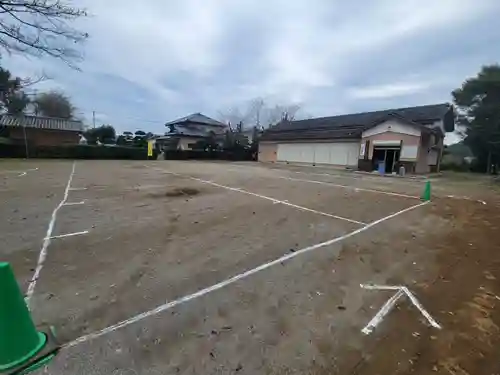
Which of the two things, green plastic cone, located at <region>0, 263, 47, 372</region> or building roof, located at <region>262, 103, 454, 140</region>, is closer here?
green plastic cone, located at <region>0, 263, 47, 372</region>

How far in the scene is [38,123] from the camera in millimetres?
28297

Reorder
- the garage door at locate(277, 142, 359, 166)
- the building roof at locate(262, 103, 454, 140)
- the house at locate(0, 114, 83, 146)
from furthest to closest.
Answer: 1. the house at locate(0, 114, 83, 146)
2. the garage door at locate(277, 142, 359, 166)
3. the building roof at locate(262, 103, 454, 140)

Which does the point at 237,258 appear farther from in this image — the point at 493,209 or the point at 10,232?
the point at 493,209

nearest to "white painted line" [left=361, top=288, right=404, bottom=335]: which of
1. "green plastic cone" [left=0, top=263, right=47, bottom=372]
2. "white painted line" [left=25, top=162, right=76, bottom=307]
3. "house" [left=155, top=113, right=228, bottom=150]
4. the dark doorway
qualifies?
"green plastic cone" [left=0, top=263, right=47, bottom=372]

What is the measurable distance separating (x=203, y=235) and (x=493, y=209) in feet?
27.5

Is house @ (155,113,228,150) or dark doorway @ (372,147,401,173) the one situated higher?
house @ (155,113,228,150)

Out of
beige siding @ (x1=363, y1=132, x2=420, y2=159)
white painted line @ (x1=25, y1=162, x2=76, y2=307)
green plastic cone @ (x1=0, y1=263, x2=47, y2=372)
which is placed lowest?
white painted line @ (x1=25, y1=162, x2=76, y2=307)

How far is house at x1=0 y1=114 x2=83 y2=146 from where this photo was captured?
2694cm

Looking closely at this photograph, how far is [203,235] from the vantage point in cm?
485

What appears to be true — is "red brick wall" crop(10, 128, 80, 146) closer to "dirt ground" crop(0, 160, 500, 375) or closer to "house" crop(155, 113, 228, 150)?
"house" crop(155, 113, 228, 150)

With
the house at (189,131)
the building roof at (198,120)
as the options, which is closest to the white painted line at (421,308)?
the house at (189,131)

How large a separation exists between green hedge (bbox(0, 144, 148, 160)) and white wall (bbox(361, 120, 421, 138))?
22413mm

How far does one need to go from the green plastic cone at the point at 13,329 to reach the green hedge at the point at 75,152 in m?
28.4

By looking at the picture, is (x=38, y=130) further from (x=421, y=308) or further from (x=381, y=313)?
(x=421, y=308)
